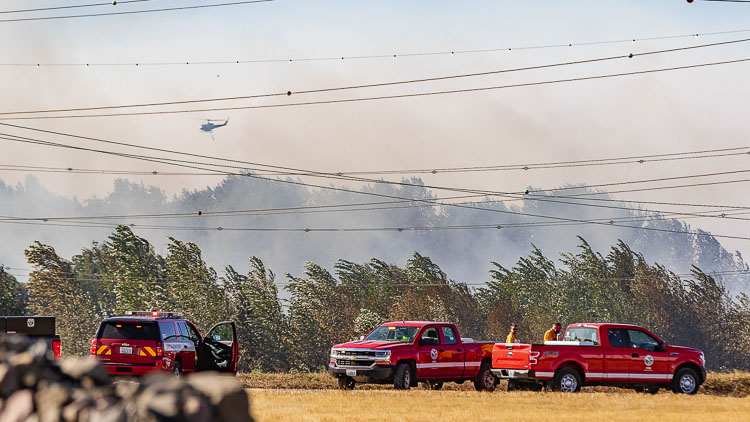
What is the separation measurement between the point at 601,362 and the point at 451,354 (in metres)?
3.95

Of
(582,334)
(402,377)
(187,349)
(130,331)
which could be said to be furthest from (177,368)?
(582,334)

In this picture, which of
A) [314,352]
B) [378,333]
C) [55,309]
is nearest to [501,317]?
[314,352]

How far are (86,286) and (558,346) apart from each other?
11057 cm

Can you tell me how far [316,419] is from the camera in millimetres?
18438

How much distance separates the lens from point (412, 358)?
28891 mm

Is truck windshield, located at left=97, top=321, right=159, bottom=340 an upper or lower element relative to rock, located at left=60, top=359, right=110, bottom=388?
upper

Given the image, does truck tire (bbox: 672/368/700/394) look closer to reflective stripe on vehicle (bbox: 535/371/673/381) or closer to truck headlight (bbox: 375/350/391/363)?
reflective stripe on vehicle (bbox: 535/371/673/381)

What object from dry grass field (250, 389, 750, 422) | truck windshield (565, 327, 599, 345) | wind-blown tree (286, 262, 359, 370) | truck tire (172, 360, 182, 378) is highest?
wind-blown tree (286, 262, 359, 370)

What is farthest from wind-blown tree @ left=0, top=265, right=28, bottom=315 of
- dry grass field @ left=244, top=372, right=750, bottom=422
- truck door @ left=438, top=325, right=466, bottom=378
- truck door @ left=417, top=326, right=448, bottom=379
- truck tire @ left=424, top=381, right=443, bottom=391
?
dry grass field @ left=244, top=372, right=750, bottom=422

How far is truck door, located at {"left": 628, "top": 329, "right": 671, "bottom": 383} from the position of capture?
94.2 feet

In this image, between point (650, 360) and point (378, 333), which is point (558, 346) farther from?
point (378, 333)

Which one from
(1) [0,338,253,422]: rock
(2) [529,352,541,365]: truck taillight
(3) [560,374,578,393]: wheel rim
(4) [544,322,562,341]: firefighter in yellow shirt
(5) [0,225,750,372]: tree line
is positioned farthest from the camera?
(5) [0,225,750,372]: tree line

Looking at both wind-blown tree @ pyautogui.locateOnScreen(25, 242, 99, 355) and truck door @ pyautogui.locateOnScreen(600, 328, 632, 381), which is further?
wind-blown tree @ pyautogui.locateOnScreen(25, 242, 99, 355)

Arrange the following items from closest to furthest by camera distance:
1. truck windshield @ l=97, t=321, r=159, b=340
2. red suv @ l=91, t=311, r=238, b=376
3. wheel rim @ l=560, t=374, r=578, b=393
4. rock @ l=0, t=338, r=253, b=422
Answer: rock @ l=0, t=338, r=253, b=422 < red suv @ l=91, t=311, r=238, b=376 < truck windshield @ l=97, t=321, r=159, b=340 < wheel rim @ l=560, t=374, r=578, b=393
